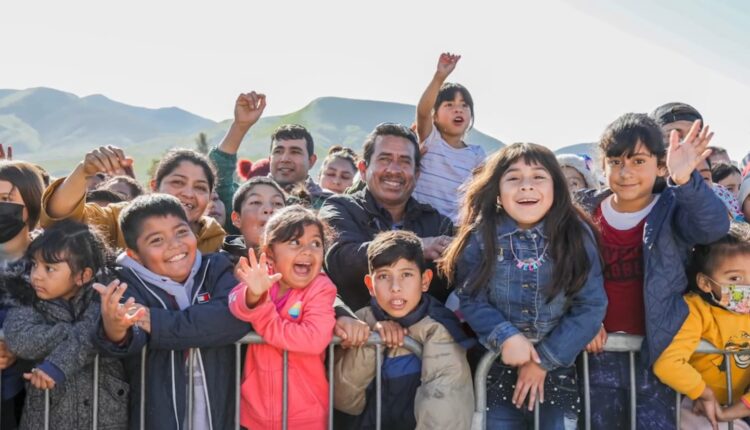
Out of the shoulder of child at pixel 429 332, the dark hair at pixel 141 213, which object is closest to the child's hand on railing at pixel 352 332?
the shoulder of child at pixel 429 332

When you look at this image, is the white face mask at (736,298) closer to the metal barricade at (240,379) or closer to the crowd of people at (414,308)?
the crowd of people at (414,308)

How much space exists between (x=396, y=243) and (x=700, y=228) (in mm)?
1588

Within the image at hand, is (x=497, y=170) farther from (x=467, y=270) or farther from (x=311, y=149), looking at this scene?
(x=311, y=149)

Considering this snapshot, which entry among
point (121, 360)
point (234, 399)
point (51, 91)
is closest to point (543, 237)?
point (234, 399)

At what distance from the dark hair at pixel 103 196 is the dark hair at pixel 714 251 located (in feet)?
13.4

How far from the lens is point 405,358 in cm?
363

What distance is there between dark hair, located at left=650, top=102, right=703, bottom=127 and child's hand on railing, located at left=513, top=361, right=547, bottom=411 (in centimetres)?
214

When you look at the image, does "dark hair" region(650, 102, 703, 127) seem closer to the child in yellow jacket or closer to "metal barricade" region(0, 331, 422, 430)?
the child in yellow jacket

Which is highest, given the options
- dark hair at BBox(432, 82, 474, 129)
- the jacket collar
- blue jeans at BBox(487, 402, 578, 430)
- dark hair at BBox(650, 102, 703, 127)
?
dark hair at BBox(432, 82, 474, 129)

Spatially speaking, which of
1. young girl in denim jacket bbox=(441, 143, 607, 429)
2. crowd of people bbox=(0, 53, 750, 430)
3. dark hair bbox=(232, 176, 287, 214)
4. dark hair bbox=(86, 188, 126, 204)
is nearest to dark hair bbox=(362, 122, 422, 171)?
dark hair bbox=(232, 176, 287, 214)

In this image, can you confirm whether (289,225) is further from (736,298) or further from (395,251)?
(736,298)

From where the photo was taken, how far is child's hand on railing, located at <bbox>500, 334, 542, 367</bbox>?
332 cm

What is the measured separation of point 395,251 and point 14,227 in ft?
7.25

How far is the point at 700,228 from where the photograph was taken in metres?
3.37
